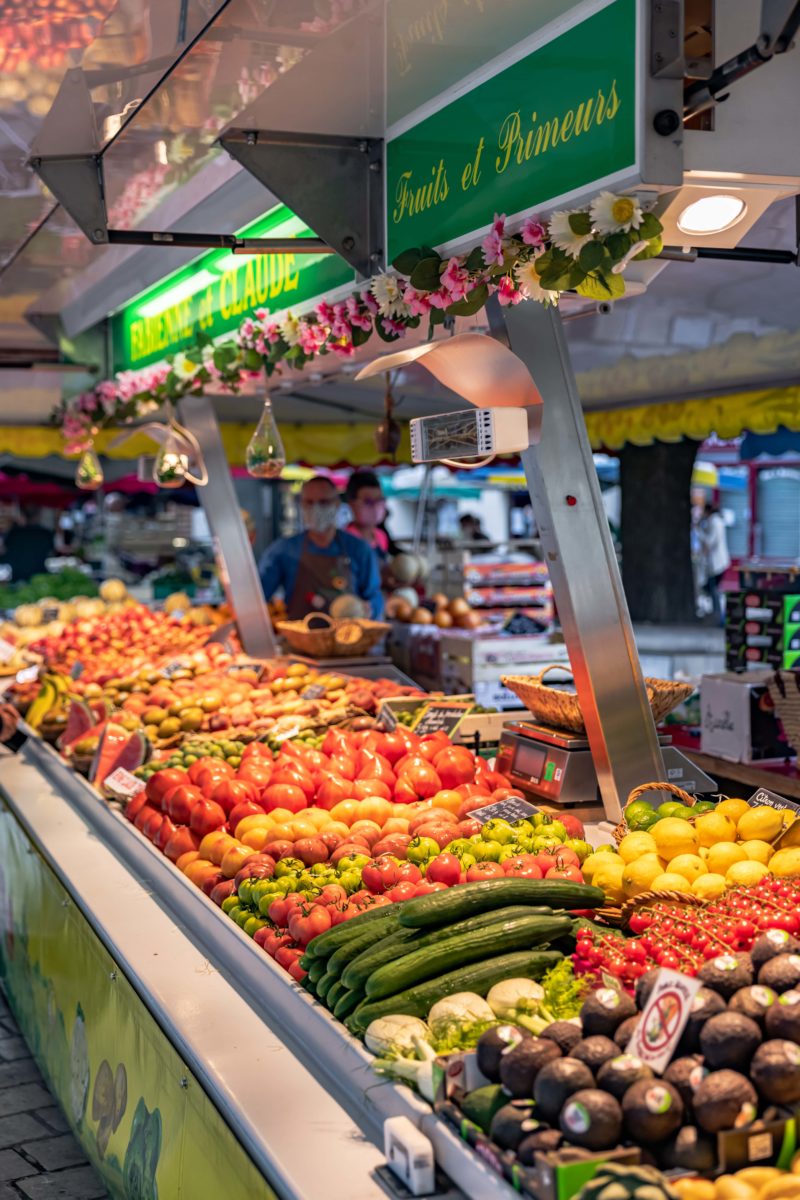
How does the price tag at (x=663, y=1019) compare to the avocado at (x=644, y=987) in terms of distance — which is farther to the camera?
the avocado at (x=644, y=987)

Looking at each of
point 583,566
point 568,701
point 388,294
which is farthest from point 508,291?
point 568,701

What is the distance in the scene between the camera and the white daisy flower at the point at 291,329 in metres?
4.85

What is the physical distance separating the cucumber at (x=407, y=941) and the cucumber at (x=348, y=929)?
0.08 metres

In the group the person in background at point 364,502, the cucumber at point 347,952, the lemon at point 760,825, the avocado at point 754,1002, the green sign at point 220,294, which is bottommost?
the cucumber at point 347,952

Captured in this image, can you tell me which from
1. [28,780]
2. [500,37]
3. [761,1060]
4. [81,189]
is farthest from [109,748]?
[761,1060]

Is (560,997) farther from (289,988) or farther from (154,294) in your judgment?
(154,294)

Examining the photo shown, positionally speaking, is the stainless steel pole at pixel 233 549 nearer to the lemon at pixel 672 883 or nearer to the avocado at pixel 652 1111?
the lemon at pixel 672 883

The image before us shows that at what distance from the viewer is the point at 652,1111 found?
180 centimetres

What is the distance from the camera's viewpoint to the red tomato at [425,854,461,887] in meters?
3.00

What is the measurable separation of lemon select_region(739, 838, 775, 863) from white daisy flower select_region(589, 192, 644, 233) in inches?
57.8

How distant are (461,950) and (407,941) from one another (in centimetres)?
15

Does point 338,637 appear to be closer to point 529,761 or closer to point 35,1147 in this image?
point 529,761

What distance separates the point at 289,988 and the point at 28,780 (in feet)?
11.3

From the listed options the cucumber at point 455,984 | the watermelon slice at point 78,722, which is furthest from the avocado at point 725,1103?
the watermelon slice at point 78,722
